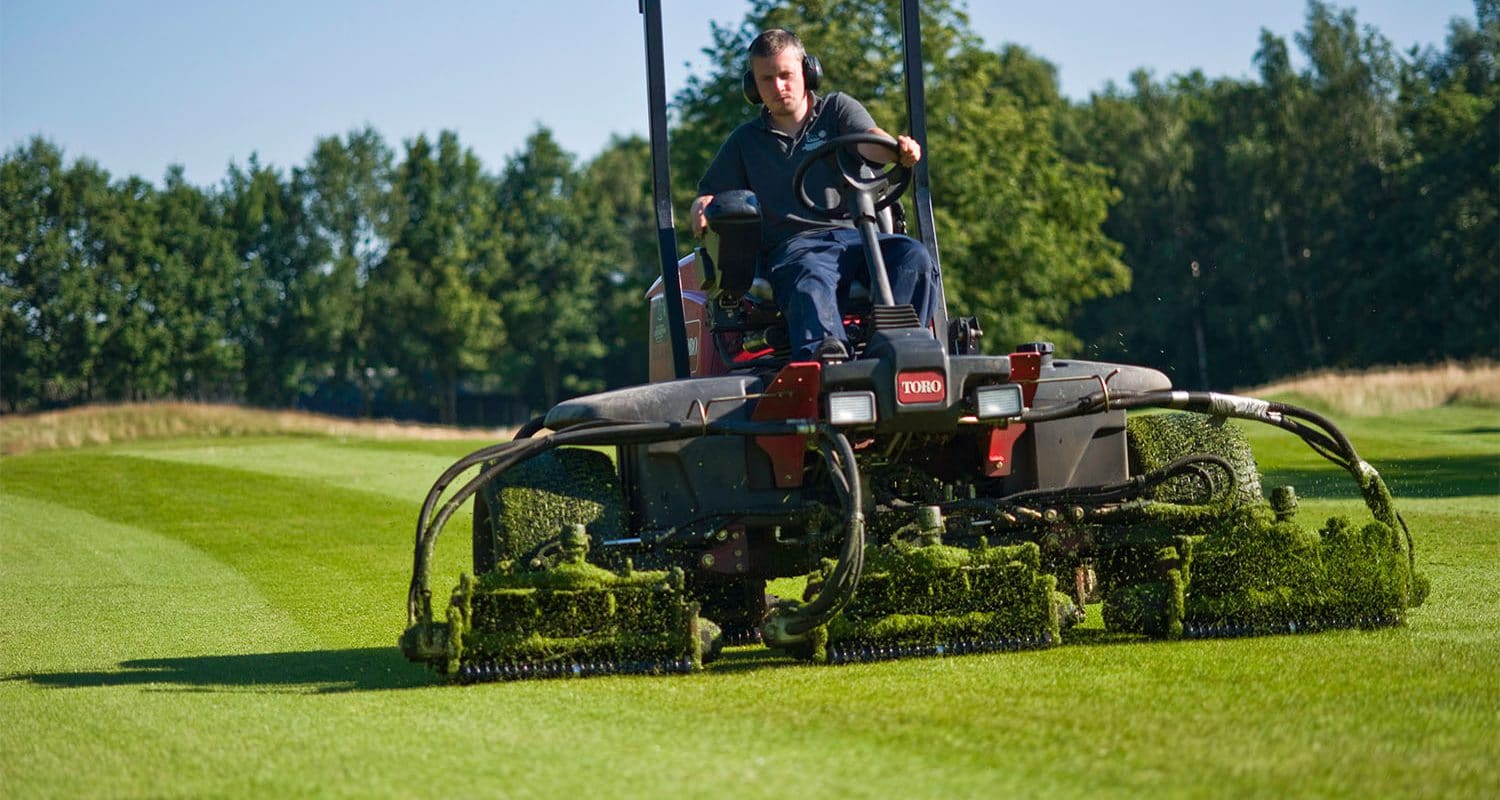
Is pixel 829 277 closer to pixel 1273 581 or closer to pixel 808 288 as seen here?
pixel 808 288

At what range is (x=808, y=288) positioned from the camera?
20.8 ft

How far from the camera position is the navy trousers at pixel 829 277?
20.7ft

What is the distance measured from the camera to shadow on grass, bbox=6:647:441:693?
6.39m

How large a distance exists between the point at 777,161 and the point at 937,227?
34.6 metres

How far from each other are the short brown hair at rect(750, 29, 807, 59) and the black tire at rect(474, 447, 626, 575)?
1.77m

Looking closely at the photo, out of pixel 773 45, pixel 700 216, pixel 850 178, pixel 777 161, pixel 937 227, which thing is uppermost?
pixel 937 227

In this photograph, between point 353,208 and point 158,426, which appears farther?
point 353,208

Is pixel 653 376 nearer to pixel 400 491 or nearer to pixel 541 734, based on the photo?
pixel 541 734

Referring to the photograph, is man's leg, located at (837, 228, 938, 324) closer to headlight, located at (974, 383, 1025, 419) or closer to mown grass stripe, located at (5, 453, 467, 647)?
headlight, located at (974, 383, 1025, 419)

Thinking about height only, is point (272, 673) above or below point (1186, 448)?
below

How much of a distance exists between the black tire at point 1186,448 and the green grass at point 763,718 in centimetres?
87

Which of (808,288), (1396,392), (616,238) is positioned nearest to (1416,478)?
(808,288)

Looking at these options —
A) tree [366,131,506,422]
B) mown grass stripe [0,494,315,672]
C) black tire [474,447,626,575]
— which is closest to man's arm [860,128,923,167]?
black tire [474,447,626,575]

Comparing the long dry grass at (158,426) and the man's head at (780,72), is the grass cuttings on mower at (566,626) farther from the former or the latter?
the long dry grass at (158,426)
